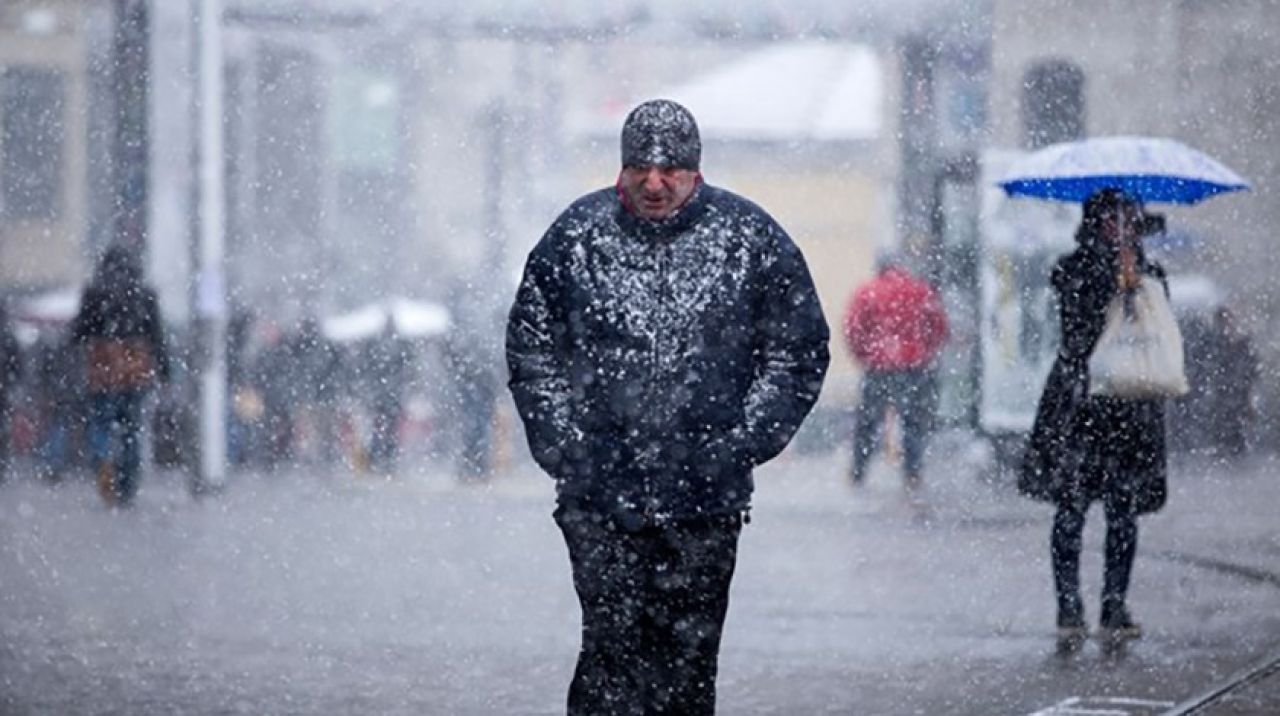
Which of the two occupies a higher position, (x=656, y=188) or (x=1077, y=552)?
(x=656, y=188)

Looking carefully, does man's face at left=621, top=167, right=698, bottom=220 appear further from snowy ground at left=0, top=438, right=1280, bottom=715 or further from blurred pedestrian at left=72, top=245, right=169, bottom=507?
blurred pedestrian at left=72, top=245, right=169, bottom=507

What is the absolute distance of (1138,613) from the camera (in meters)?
10.3

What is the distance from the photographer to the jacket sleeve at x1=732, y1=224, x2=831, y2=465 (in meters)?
5.52

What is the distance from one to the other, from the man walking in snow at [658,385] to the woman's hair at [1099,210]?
3.83 m

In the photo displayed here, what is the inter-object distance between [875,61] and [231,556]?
1275 inches

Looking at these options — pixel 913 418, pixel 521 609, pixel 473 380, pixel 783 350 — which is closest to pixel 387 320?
pixel 473 380

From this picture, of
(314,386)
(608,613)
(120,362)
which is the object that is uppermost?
(120,362)

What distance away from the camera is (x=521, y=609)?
10.4 m

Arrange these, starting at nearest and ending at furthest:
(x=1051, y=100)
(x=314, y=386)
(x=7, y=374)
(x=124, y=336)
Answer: (x=124, y=336), (x=1051, y=100), (x=314, y=386), (x=7, y=374)

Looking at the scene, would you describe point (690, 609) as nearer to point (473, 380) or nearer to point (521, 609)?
point (521, 609)

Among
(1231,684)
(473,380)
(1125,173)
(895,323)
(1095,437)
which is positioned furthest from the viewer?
(473,380)

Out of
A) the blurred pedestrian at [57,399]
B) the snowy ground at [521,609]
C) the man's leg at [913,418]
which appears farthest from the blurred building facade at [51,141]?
the snowy ground at [521,609]

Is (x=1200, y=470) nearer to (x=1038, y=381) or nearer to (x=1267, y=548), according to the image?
(x=1038, y=381)

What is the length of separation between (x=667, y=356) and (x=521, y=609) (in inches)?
199
